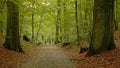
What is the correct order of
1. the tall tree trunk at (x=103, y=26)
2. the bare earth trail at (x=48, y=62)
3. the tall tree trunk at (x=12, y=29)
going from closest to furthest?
the bare earth trail at (x=48, y=62) < the tall tree trunk at (x=103, y=26) < the tall tree trunk at (x=12, y=29)

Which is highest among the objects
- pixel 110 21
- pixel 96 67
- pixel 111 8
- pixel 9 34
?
pixel 111 8

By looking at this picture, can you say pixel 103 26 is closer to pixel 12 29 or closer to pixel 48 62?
pixel 48 62

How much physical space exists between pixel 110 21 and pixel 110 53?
2.02 metres

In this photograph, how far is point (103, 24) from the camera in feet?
40.4

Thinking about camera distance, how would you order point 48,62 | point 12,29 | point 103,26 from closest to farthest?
point 48,62 → point 103,26 → point 12,29

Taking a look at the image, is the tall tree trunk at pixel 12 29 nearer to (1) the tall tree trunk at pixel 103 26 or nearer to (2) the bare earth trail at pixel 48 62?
(2) the bare earth trail at pixel 48 62

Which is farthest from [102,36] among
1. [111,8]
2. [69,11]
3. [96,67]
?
[69,11]

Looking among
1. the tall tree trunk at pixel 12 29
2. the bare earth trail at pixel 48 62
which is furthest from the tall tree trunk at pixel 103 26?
→ the tall tree trunk at pixel 12 29

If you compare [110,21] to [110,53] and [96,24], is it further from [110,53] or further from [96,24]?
[110,53]

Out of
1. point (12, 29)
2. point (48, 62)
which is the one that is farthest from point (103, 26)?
point (12, 29)

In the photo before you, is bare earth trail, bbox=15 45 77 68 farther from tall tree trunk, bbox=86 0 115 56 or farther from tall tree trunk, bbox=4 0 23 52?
tall tree trunk, bbox=86 0 115 56

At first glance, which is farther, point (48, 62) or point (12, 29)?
point (12, 29)

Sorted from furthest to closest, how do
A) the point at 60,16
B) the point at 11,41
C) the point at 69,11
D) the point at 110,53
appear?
the point at 60,16, the point at 69,11, the point at 11,41, the point at 110,53

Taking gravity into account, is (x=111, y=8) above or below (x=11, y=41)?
above
